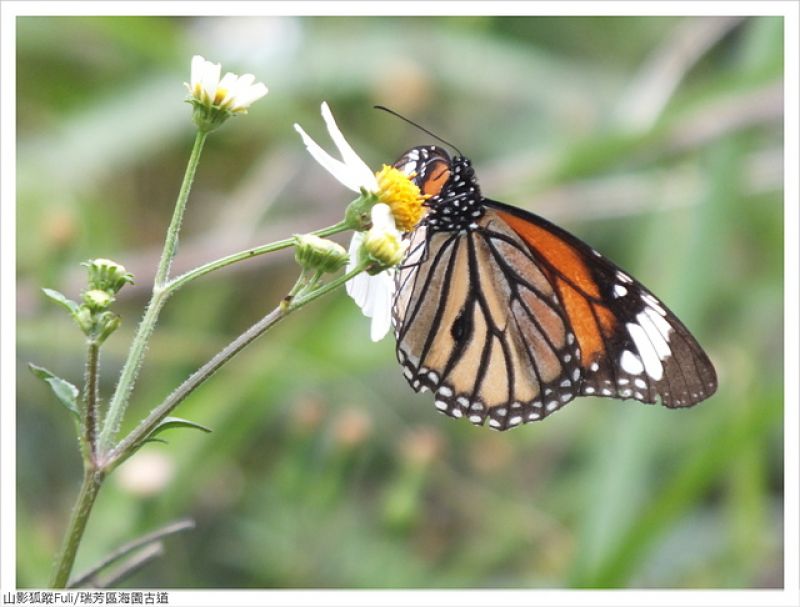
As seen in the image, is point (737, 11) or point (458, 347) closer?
point (458, 347)

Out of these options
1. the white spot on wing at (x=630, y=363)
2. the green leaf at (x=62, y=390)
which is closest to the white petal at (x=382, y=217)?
the green leaf at (x=62, y=390)

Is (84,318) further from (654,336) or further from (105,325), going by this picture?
(654,336)

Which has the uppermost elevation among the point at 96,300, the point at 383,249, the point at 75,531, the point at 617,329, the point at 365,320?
the point at 365,320

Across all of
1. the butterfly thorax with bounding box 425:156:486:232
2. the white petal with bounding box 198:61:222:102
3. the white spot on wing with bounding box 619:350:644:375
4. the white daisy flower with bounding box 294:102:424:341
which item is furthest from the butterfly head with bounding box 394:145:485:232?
the white petal with bounding box 198:61:222:102

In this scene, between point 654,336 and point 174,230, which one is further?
point 654,336

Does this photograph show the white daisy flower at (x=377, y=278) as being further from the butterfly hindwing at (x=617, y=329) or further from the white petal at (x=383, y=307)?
the butterfly hindwing at (x=617, y=329)

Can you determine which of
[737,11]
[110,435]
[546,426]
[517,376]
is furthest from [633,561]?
[737,11]

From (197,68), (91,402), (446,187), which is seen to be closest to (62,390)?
(91,402)

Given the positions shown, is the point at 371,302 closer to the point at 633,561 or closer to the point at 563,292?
the point at 563,292
